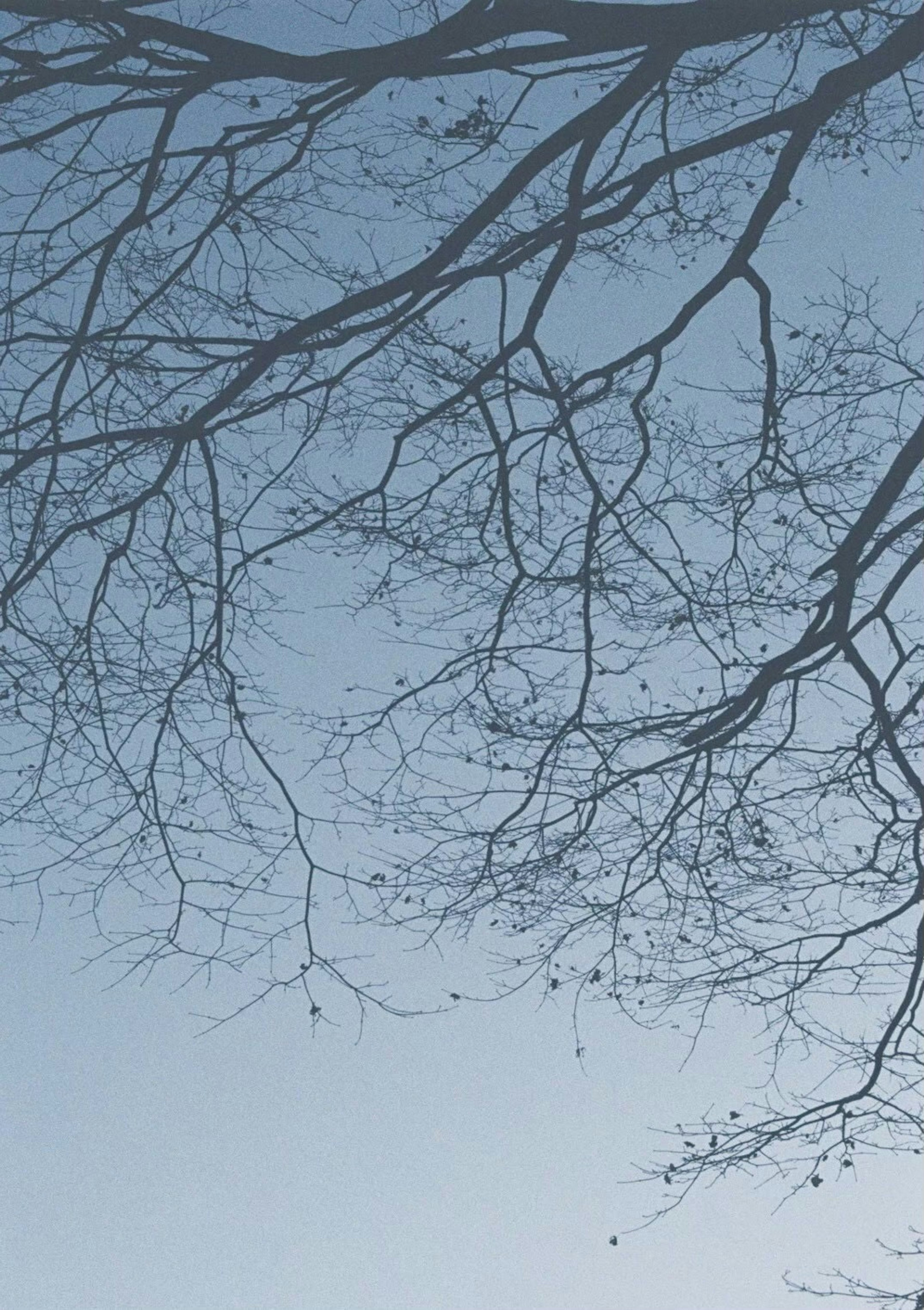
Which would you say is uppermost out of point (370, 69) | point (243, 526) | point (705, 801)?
point (370, 69)

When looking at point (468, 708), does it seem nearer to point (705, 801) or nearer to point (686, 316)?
point (705, 801)

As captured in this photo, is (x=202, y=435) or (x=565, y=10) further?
(x=202, y=435)

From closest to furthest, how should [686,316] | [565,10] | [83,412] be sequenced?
[565,10] → [83,412] → [686,316]

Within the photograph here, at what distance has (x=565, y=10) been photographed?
4.87 metres

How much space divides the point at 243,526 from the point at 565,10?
7.14 ft

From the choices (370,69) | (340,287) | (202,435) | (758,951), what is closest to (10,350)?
(202,435)

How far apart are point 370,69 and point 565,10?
712 mm

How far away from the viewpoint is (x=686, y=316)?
555cm

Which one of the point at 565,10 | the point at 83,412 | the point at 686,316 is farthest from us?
the point at 686,316

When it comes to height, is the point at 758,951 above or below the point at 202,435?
below

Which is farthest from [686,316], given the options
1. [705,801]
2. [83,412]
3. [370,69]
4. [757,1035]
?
[757,1035]

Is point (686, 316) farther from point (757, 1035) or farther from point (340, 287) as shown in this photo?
point (757, 1035)

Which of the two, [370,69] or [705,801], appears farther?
[705,801]

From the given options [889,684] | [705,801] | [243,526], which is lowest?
[705,801]
